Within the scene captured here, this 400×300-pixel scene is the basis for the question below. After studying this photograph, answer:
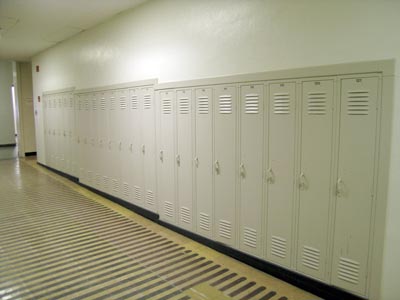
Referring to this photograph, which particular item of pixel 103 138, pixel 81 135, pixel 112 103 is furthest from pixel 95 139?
pixel 112 103

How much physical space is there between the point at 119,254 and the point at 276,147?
2.23 metres

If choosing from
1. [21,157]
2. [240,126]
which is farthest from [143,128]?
[21,157]

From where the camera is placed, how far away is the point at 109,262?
11.4ft

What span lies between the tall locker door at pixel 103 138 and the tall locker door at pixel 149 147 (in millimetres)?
1347

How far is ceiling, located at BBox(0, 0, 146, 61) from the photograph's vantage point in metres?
4.76

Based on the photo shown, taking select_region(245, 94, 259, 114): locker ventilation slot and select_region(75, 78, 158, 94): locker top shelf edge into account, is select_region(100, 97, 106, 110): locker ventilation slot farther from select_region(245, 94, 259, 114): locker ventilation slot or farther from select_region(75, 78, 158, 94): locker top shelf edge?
select_region(245, 94, 259, 114): locker ventilation slot

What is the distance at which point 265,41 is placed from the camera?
3.09 metres

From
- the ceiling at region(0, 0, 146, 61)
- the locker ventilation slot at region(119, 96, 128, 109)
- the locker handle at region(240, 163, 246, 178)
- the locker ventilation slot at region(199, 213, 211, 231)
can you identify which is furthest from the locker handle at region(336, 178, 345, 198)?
the ceiling at region(0, 0, 146, 61)

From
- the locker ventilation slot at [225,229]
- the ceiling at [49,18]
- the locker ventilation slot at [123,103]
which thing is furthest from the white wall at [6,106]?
the locker ventilation slot at [225,229]

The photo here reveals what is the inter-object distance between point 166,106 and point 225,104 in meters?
1.09

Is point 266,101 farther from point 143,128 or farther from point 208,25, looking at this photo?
point 143,128

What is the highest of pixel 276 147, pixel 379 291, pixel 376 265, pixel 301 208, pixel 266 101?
pixel 266 101

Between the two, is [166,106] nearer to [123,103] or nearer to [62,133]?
[123,103]

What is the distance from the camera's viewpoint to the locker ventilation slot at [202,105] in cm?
366
